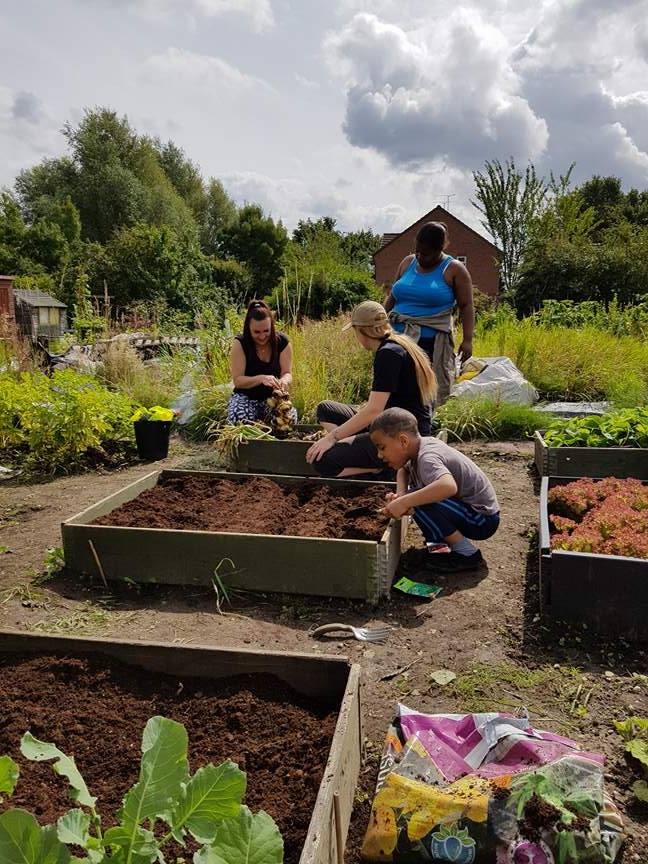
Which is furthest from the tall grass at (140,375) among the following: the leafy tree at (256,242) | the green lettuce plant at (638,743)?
the leafy tree at (256,242)

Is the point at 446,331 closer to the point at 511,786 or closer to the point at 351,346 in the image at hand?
the point at 351,346

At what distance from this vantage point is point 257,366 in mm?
5863

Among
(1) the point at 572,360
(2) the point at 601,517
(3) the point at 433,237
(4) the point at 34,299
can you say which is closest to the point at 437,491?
(2) the point at 601,517

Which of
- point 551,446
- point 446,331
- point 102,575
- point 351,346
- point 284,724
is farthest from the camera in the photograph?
point 351,346

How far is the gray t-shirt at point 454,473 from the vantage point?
11.0 ft

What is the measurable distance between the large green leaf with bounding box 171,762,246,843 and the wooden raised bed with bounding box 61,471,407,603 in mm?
2017

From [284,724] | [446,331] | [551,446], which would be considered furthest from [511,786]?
[446,331]

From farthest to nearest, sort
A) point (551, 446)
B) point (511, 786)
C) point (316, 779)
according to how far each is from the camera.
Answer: point (551, 446), point (316, 779), point (511, 786)

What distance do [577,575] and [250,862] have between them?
2.18 metres

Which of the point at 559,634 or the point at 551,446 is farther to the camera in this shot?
the point at 551,446

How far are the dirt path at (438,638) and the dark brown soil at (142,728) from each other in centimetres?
25

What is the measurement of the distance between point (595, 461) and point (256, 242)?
36988 mm

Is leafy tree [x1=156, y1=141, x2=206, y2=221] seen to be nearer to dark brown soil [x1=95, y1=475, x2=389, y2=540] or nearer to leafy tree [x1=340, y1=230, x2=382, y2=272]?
leafy tree [x1=340, y1=230, x2=382, y2=272]

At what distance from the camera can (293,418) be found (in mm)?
6012
